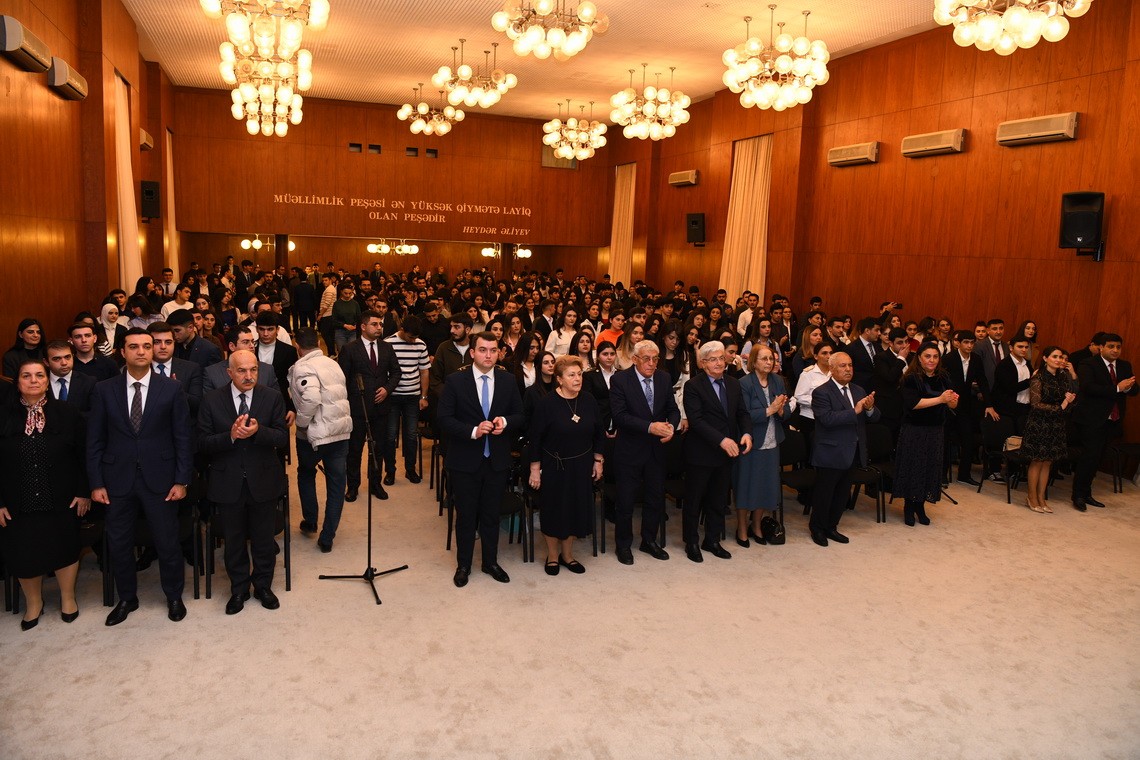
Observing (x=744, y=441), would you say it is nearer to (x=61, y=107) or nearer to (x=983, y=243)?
(x=983, y=243)

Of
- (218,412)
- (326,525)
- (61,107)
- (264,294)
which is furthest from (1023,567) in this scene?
(264,294)

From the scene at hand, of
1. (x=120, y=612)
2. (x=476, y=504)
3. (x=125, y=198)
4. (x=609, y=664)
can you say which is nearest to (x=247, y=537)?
(x=120, y=612)

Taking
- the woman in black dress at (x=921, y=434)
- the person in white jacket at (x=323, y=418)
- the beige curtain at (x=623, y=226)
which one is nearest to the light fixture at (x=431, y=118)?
the beige curtain at (x=623, y=226)

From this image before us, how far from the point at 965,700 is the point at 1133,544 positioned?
11.9 ft

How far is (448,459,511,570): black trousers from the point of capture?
5555 millimetres

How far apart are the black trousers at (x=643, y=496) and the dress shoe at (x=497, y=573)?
93 centimetres

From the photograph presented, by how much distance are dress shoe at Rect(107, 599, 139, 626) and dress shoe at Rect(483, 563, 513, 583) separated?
219cm

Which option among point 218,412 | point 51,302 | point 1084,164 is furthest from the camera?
point 1084,164

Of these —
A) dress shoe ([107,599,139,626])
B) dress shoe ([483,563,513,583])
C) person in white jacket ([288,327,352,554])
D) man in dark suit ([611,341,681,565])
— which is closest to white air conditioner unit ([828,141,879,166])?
man in dark suit ([611,341,681,565])

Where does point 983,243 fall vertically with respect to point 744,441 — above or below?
above

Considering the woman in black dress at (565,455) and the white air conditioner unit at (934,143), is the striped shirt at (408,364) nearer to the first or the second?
the woman in black dress at (565,455)

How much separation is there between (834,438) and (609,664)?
286cm

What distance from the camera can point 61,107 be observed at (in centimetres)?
995

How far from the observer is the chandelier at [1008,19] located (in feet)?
23.1
